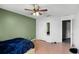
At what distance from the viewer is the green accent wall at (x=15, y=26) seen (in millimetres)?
1625

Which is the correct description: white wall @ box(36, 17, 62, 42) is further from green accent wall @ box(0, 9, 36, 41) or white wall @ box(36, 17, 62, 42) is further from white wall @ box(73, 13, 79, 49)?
white wall @ box(73, 13, 79, 49)


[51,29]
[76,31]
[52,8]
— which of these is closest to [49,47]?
[51,29]

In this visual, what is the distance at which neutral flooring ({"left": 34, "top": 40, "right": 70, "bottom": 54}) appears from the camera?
1.72 metres

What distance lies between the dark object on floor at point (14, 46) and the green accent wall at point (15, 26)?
69mm

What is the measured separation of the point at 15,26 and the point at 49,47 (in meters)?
0.70

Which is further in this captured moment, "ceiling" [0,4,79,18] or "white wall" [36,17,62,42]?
"white wall" [36,17,62,42]

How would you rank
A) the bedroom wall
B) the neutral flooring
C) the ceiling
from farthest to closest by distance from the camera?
the bedroom wall
the neutral flooring
the ceiling

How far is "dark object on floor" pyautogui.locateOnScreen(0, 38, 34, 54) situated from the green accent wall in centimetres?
7

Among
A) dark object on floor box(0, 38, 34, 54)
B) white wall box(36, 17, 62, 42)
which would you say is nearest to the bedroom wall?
white wall box(36, 17, 62, 42)

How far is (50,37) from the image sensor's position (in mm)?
1831

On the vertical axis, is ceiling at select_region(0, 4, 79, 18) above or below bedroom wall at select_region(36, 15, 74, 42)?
above

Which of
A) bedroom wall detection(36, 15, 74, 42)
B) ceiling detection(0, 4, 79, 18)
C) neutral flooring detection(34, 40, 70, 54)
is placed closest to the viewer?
ceiling detection(0, 4, 79, 18)

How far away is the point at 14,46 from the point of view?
1.64m
